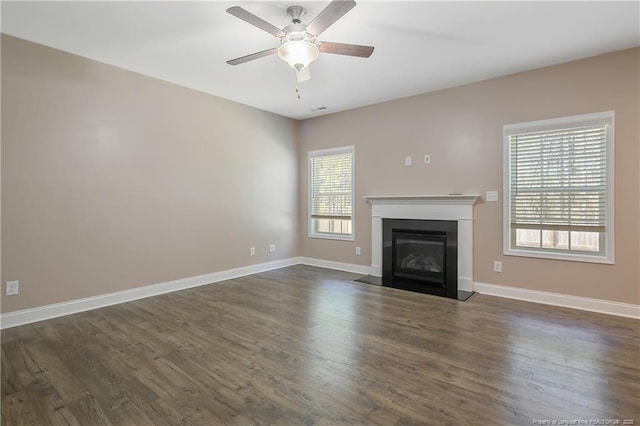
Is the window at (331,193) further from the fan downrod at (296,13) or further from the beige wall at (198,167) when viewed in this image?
the fan downrod at (296,13)

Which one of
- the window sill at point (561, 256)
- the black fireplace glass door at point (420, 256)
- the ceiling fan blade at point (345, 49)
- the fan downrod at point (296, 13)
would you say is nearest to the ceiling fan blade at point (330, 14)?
the ceiling fan blade at point (345, 49)

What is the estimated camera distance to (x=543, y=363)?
91.2 inches

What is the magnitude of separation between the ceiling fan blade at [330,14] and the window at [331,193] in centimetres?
315

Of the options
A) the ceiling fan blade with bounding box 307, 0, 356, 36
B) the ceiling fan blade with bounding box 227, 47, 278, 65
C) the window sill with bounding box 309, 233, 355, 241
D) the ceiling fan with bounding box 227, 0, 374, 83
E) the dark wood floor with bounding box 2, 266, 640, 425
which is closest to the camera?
the dark wood floor with bounding box 2, 266, 640, 425

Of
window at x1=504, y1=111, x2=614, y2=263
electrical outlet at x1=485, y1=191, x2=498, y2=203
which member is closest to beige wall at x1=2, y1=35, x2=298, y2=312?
electrical outlet at x1=485, y1=191, x2=498, y2=203

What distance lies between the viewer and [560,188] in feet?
→ 11.9

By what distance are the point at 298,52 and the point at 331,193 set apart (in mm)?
3430

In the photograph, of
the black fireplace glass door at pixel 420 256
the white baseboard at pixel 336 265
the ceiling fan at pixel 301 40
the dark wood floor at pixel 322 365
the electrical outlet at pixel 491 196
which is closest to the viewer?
the dark wood floor at pixel 322 365

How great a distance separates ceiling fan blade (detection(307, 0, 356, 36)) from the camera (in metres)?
1.93

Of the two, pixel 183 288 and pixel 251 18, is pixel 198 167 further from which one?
pixel 251 18

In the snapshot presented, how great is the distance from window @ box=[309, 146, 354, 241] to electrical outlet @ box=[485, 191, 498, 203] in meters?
2.10

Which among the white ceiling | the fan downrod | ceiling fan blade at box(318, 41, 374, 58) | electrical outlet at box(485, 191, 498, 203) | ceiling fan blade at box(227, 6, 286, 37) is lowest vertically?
electrical outlet at box(485, 191, 498, 203)

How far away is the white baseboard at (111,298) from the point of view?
10.0 feet

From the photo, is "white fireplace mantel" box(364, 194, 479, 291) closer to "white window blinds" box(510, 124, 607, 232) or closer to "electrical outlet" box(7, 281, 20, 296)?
"white window blinds" box(510, 124, 607, 232)
